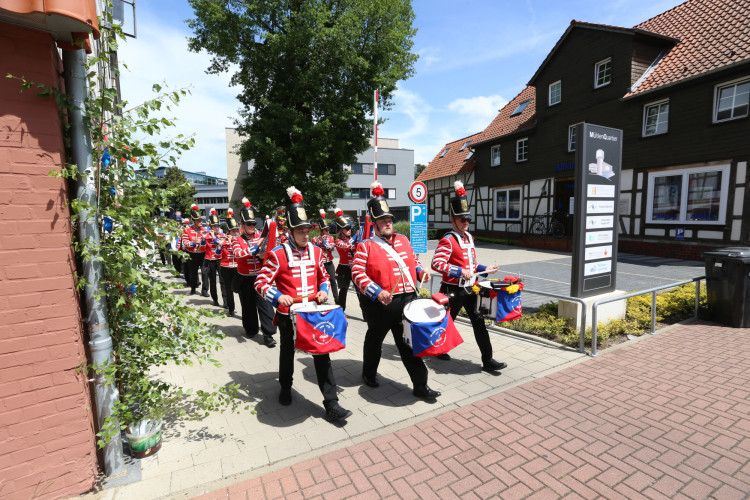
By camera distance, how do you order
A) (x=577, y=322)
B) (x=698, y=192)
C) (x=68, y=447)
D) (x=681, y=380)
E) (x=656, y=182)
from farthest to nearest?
(x=656, y=182) → (x=698, y=192) → (x=577, y=322) → (x=681, y=380) → (x=68, y=447)

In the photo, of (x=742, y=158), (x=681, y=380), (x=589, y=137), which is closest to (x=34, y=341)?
(x=681, y=380)

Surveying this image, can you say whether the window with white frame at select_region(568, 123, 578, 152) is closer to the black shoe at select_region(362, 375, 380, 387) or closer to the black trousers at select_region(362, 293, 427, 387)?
the black trousers at select_region(362, 293, 427, 387)

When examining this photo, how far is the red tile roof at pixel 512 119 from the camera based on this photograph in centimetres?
2103

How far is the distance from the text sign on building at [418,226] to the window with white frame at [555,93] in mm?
13831

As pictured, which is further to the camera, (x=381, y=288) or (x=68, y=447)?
(x=381, y=288)

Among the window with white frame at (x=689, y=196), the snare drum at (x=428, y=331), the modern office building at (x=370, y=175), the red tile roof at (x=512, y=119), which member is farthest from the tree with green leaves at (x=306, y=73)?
the modern office building at (x=370, y=175)

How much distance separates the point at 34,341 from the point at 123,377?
28.8 inches

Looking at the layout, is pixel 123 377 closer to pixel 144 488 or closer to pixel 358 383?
pixel 144 488

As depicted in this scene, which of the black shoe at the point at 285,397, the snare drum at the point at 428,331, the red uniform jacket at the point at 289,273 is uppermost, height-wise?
the red uniform jacket at the point at 289,273

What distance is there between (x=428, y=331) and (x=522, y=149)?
19938 mm

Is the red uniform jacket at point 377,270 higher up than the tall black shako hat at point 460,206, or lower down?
lower down

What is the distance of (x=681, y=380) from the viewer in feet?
14.5

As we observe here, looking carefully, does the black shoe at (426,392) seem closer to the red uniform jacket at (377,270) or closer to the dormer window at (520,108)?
the red uniform jacket at (377,270)

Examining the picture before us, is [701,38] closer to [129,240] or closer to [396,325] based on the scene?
[396,325]
